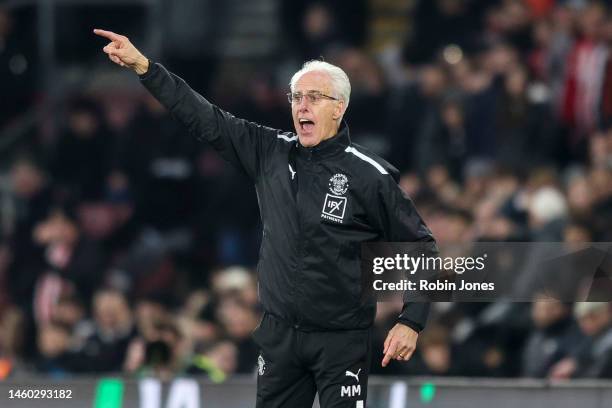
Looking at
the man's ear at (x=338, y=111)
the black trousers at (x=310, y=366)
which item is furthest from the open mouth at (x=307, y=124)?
the black trousers at (x=310, y=366)

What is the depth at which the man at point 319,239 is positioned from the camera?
21.4ft

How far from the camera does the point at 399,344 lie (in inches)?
253

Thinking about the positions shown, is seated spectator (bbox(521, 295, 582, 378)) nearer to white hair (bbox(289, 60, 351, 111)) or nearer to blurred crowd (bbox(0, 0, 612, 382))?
blurred crowd (bbox(0, 0, 612, 382))

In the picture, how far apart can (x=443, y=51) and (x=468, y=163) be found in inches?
53.0

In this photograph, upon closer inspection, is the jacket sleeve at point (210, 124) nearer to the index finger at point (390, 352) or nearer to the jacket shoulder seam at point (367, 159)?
the jacket shoulder seam at point (367, 159)

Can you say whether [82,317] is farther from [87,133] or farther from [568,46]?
[568,46]

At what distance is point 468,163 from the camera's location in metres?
13.2

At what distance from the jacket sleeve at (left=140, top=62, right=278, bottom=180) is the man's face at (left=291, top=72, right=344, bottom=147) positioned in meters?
0.30

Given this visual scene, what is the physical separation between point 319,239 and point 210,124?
70 centimetres

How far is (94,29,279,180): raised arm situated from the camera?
6.56m

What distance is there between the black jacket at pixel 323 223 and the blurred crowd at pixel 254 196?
3.27 m
